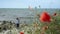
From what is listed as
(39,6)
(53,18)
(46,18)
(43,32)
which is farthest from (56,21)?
(39,6)

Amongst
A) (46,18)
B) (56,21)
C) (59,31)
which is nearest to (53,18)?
(56,21)

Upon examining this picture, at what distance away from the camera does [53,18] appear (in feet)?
9.13

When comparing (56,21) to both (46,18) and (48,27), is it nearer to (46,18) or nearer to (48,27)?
(48,27)

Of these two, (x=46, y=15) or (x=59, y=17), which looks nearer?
(x=46, y=15)

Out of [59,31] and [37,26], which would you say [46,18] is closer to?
[59,31]

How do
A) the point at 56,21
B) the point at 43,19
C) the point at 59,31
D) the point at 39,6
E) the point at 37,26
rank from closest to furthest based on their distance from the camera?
the point at 43,19, the point at 59,31, the point at 56,21, the point at 37,26, the point at 39,6

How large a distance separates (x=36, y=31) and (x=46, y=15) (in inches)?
28.1

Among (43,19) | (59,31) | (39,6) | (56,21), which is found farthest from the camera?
(39,6)

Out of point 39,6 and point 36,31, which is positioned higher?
point 39,6

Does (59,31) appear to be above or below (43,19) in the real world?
below

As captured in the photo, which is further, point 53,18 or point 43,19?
point 53,18

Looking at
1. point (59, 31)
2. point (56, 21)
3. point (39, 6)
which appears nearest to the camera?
point (59, 31)

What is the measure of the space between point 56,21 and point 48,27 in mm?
190

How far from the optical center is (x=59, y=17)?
284 centimetres
